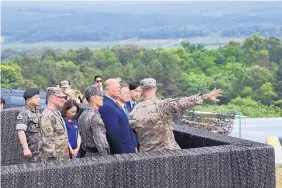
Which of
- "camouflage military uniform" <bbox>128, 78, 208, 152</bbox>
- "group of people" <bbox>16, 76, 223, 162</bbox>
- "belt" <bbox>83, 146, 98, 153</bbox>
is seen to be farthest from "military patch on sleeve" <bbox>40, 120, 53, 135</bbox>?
"camouflage military uniform" <bbox>128, 78, 208, 152</bbox>

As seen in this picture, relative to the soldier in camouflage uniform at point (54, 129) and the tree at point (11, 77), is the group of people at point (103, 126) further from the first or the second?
the tree at point (11, 77)

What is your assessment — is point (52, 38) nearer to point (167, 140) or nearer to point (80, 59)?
point (80, 59)

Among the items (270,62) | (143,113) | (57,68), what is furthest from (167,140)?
(270,62)

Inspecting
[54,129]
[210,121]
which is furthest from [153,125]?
[210,121]

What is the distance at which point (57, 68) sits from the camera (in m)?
70.8

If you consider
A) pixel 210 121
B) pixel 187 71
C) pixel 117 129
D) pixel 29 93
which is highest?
pixel 29 93

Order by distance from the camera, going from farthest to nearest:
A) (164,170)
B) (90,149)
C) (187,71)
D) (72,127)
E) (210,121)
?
1. (187,71)
2. (210,121)
3. (72,127)
4. (90,149)
5. (164,170)

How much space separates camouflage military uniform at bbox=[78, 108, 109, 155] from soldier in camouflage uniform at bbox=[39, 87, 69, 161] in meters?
0.21

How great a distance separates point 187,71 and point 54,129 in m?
66.2

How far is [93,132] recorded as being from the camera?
7.56m

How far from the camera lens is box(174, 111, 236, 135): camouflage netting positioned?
17.2m

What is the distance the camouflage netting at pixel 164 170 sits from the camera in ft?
20.0

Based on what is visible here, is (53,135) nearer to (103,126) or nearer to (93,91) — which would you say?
(103,126)

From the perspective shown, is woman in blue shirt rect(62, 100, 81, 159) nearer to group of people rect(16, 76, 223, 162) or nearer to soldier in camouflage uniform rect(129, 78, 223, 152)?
group of people rect(16, 76, 223, 162)
